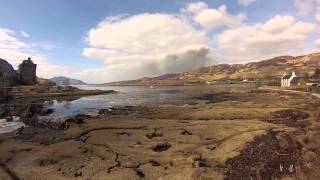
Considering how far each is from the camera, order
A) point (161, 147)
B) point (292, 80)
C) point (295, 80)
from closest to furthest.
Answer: point (161, 147) → point (292, 80) → point (295, 80)

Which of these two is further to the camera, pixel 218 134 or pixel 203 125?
pixel 203 125

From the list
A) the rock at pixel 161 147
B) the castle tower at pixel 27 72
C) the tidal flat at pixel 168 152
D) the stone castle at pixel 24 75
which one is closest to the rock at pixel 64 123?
the tidal flat at pixel 168 152

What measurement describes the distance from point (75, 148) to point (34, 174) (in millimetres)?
6639

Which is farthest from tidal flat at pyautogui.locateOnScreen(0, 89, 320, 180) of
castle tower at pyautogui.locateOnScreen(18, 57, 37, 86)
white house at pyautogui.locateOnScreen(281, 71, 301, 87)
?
castle tower at pyautogui.locateOnScreen(18, 57, 37, 86)

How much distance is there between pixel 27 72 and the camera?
18275cm

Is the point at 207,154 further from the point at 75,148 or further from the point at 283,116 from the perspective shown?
the point at 283,116

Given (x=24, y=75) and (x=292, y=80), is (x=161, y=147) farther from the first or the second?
(x=24, y=75)

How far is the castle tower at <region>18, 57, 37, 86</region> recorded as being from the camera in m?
182

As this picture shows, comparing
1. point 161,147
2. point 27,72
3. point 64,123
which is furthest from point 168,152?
point 27,72

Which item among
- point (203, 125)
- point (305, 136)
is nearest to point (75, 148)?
point (203, 125)

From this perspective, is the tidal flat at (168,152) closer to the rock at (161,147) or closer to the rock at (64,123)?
the rock at (161,147)

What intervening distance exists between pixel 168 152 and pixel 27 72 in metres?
173

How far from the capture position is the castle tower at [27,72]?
18162cm

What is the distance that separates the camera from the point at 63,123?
45.1 metres
